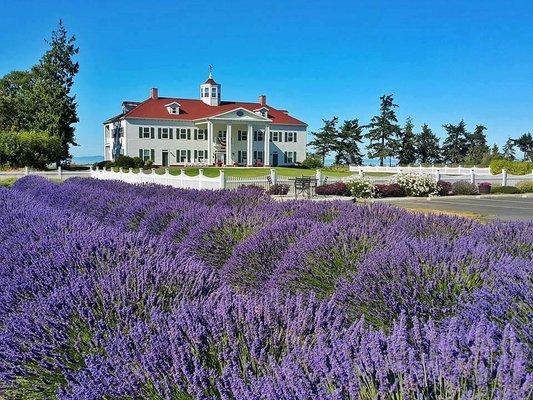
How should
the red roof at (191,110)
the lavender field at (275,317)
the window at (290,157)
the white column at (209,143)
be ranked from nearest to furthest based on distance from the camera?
1. the lavender field at (275,317)
2. the white column at (209,143)
3. the red roof at (191,110)
4. the window at (290,157)

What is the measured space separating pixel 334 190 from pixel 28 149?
3597cm

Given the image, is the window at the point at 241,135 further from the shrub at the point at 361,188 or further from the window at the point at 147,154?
the shrub at the point at 361,188

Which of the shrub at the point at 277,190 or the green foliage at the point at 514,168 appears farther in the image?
the green foliage at the point at 514,168

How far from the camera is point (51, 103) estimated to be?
57.5 m

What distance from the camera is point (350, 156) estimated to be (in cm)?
7794

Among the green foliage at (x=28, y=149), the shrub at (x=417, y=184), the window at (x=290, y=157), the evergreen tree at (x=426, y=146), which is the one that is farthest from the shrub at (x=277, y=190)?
the evergreen tree at (x=426, y=146)

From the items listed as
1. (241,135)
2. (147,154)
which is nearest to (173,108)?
(147,154)

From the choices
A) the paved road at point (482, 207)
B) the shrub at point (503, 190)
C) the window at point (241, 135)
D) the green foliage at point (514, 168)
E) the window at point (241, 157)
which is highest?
the window at point (241, 135)

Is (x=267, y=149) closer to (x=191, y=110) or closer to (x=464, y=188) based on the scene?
(x=191, y=110)

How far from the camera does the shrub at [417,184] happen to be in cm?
2691

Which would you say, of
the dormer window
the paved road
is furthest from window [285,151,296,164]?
the paved road

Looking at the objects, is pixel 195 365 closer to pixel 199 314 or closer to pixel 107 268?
pixel 199 314

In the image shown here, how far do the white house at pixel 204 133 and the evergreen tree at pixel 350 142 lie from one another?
10.8 m

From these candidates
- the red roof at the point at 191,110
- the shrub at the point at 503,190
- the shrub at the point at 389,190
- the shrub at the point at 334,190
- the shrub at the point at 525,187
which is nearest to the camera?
the shrub at the point at 334,190
